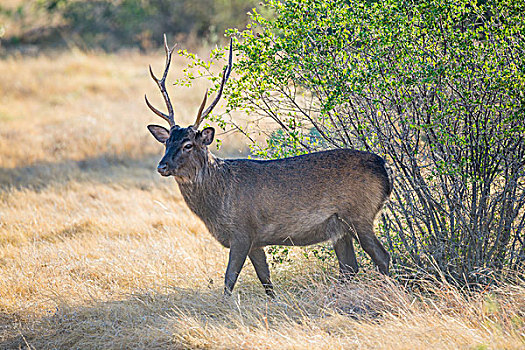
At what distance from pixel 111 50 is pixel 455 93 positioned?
21374mm

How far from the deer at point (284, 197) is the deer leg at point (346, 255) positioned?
228 millimetres

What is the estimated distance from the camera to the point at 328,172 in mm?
6336

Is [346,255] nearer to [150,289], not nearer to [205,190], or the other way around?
[205,190]

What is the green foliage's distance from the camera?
19.3ft

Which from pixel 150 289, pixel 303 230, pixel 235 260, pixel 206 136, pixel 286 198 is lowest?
pixel 150 289

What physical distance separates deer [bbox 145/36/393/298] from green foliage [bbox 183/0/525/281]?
0.33 meters

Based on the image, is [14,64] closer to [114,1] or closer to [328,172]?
[114,1]

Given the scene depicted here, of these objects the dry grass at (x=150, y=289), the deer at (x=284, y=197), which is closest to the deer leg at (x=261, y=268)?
the dry grass at (x=150, y=289)

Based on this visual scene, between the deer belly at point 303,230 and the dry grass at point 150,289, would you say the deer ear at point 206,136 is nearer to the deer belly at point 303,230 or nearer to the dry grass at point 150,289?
the deer belly at point 303,230

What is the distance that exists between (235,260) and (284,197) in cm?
81

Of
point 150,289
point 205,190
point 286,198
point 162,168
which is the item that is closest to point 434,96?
point 286,198

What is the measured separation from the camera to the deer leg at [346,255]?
6660 mm

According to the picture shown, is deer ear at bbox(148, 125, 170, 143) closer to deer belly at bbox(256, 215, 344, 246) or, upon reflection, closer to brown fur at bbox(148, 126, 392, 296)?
brown fur at bbox(148, 126, 392, 296)

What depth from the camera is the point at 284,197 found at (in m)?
6.37
